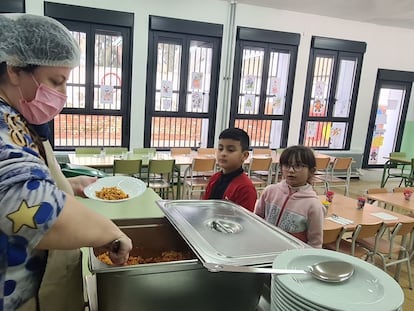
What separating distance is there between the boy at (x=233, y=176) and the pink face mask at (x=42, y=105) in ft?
3.41

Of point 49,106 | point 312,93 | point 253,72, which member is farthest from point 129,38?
point 49,106

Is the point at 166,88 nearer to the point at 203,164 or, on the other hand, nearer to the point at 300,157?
the point at 203,164

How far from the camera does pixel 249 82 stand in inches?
234

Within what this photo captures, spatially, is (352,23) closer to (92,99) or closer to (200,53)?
(200,53)

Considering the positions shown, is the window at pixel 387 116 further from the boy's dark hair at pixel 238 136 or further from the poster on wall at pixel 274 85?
the boy's dark hair at pixel 238 136

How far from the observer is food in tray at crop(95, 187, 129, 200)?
1.29 metres

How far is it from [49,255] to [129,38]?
193 inches

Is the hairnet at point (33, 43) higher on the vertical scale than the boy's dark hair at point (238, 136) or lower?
higher

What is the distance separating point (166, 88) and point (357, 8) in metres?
3.46

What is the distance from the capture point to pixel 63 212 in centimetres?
53

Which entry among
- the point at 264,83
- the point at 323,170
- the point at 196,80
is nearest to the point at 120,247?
the point at 196,80

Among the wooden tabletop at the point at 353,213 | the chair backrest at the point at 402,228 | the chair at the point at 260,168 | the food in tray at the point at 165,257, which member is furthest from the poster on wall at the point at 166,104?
the food in tray at the point at 165,257

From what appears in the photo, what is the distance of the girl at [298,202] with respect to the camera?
1.71m

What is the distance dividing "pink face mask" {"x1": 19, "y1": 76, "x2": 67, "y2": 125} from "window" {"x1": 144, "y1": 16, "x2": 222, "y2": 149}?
4.71 meters
